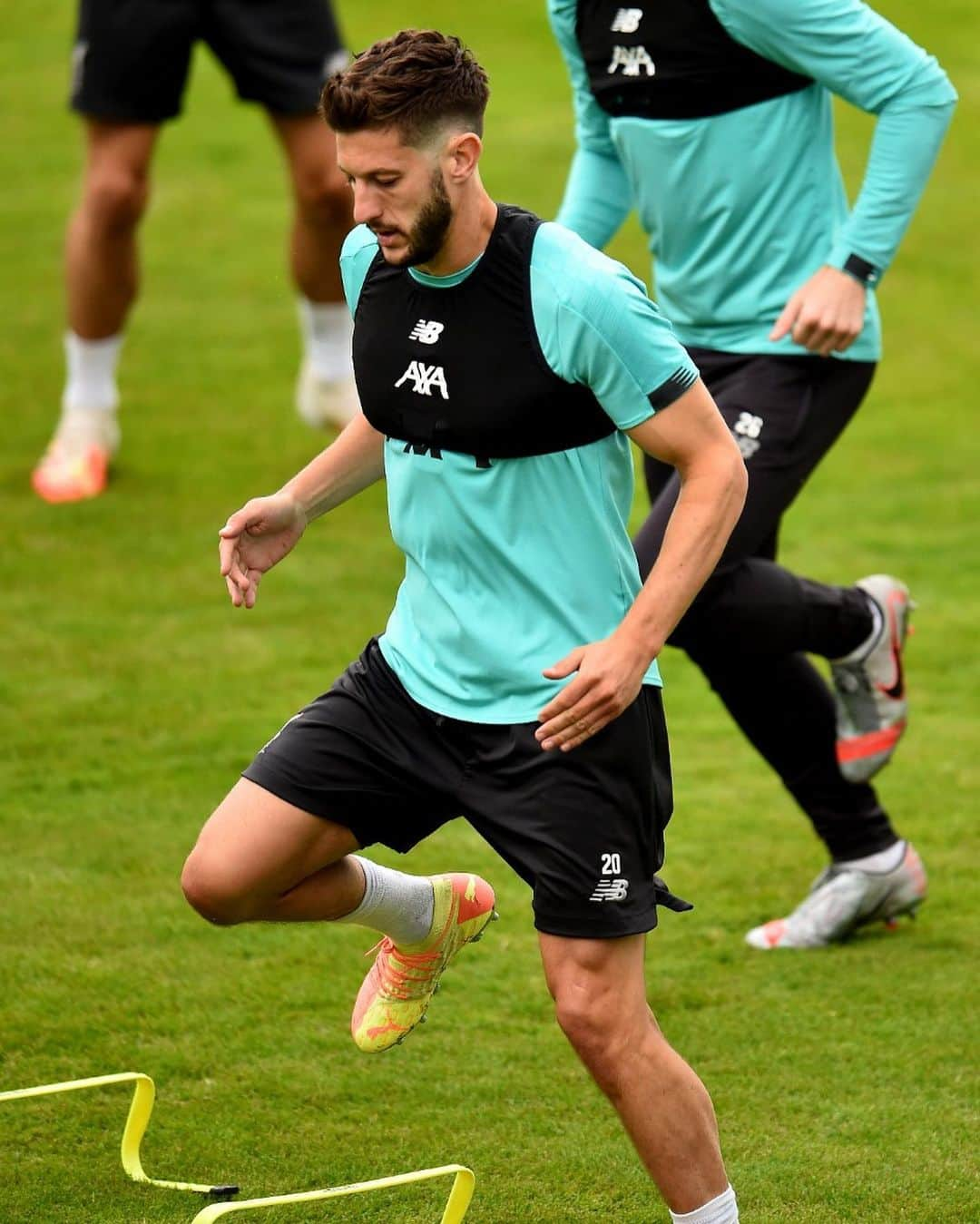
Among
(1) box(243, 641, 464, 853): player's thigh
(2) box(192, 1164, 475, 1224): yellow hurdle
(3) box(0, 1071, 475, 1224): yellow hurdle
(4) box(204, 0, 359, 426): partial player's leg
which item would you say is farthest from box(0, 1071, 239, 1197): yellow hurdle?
(4) box(204, 0, 359, 426): partial player's leg

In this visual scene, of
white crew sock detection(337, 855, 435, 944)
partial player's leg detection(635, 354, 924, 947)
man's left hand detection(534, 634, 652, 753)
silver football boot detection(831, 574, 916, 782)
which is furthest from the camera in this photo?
silver football boot detection(831, 574, 916, 782)

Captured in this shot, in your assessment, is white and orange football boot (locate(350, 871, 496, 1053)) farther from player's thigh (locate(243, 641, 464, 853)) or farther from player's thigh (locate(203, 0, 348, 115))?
player's thigh (locate(203, 0, 348, 115))

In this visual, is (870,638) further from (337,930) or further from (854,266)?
(337,930)

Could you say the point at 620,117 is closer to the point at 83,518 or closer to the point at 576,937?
the point at 576,937

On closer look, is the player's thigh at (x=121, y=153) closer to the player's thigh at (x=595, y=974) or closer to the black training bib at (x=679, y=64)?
the black training bib at (x=679, y=64)

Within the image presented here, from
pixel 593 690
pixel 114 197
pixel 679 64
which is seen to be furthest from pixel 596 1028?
pixel 114 197

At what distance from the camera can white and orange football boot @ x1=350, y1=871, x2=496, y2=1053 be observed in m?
3.99

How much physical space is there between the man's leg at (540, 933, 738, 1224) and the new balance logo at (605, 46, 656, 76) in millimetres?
2242

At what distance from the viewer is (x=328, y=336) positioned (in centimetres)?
872

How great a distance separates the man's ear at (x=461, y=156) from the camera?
11.3 ft

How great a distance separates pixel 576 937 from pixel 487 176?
929cm

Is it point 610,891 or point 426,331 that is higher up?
point 426,331

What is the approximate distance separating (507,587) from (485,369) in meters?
0.37

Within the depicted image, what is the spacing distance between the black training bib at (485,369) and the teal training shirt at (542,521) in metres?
0.03
